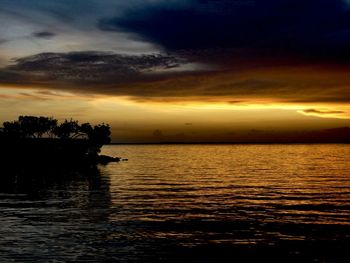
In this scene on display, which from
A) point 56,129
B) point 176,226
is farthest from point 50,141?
point 176,226

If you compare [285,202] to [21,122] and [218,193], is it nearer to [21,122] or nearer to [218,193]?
[218,193]

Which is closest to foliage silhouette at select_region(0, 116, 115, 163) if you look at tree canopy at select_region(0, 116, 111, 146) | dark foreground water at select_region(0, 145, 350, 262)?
tree canopy at select_region(0, 116, 111, 146)

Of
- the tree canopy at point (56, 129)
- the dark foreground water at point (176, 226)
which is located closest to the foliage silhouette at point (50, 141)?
the tree canopy at point (56, 129)

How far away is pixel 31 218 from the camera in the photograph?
1542 inches

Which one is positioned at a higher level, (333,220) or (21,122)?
(21,122)

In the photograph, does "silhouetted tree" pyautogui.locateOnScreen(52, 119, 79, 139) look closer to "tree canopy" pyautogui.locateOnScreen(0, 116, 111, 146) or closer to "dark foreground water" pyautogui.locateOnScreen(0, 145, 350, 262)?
"tree canopy" pyautogui.locateOnScreen(0, 116, 111, 146)

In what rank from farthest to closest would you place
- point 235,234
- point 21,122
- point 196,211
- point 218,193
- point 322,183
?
point 21,122, point 322,183, point 218,193, point 196,211, point 235,234

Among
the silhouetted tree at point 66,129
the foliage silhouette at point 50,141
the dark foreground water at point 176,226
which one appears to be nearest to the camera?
the dark foreground water at point 176,226

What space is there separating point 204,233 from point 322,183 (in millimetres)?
47688

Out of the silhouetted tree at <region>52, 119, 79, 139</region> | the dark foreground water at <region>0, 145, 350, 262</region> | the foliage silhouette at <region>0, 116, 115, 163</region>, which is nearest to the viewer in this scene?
the dark foreground water at <region>0, 145, 350, 262</region>

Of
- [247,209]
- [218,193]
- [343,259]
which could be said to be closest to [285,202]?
[247,209]

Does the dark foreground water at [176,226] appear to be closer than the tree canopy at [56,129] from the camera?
Yes

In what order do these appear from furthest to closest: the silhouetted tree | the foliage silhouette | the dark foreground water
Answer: the silhouetted tree < the foliage silhouette < the dark foreground water

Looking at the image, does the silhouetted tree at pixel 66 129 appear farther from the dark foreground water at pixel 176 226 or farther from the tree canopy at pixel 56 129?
the dark foreground water at pixel 176 226
